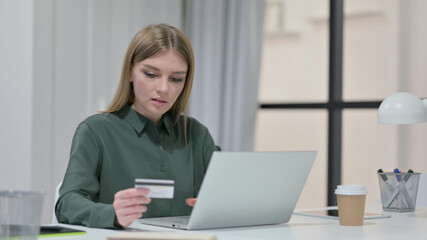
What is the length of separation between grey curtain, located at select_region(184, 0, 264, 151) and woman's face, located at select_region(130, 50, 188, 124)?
6.03ft

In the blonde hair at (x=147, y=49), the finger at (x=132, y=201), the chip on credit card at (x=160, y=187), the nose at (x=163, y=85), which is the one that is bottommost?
the finger at (x=132, y=201)

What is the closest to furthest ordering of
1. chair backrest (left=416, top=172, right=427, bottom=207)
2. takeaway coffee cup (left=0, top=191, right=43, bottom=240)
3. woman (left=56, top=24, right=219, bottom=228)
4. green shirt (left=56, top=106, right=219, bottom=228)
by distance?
takeaway coffee cup (left=0, top=191, right=43, bottom=240) → green shirt (left=56, top=106, right=219, bottom=228) → woman (left=56, top=24, right=219, bottom=228) → chair backrest (left=416, top=172, right=427, bottom=207)

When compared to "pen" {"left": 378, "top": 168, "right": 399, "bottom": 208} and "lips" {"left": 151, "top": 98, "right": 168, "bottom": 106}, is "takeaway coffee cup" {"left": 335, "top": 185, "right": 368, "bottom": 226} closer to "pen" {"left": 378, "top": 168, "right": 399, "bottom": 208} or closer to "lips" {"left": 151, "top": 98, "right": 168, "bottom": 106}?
"pen" {"left": 378, "top": 168, "right": 399, "bottom": 208}

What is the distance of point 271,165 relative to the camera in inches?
60.2

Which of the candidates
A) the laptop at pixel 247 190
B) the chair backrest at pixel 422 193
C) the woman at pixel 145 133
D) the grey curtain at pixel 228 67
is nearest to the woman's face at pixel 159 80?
the woman at pixel 145 133

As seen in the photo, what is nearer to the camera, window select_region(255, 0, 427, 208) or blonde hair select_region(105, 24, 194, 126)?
blonde hair select_region(105, 24, 194, 126)

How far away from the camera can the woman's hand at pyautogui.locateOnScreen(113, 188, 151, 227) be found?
1.42 metres

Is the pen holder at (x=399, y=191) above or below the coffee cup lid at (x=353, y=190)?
below

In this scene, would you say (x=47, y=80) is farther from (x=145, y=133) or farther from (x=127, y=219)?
(x=127, y=219)

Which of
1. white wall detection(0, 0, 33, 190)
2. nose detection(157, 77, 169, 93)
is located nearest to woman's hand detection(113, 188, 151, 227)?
nose detection(157, 77, 169, 93)

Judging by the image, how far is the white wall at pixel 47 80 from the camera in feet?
10.2

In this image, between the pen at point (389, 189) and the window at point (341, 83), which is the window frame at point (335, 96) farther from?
the pen at point (389, 189)

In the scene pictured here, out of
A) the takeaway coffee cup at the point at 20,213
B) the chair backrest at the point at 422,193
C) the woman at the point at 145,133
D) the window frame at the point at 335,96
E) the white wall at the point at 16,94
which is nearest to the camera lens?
the takeaway coffee cup at the point at 20,213

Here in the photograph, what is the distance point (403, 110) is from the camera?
188 cm
